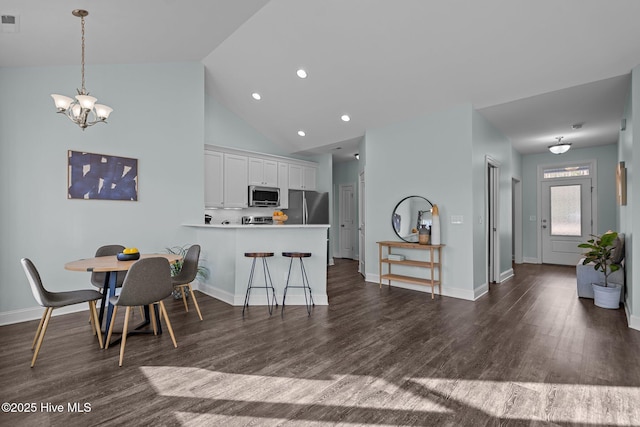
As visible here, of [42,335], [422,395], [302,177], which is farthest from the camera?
[302,177]

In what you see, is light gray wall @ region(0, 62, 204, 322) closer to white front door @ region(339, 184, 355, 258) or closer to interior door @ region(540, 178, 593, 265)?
white front door @ region(339, 184, 355, 258)

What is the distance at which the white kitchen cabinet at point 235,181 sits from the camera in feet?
20.0

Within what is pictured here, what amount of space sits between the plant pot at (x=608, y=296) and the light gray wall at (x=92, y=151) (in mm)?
5596

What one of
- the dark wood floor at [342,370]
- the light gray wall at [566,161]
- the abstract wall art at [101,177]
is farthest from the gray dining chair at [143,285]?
the light gray wall at [566,161]

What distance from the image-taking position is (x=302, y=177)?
7434mm

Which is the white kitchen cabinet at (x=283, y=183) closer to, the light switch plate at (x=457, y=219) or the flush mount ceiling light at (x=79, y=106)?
the light switch plate at (x=457, y=219)

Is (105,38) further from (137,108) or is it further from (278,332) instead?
(278,332)

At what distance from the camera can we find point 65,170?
12.7 ft

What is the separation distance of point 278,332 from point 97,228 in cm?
277

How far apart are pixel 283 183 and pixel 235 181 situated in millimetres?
1177

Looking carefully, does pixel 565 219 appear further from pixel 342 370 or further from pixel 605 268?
pixel 342 370

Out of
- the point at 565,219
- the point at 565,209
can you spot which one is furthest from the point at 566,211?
the point at 565,219

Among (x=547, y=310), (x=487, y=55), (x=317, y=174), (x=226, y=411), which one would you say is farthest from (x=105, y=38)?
(x=547, y=310)

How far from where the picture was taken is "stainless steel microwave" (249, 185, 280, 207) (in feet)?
21.1
